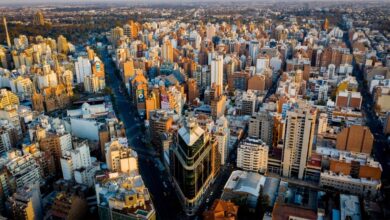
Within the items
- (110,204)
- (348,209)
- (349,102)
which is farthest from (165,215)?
(349,102)

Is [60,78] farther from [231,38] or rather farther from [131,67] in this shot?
[231,38]

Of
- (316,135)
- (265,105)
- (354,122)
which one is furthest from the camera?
(265,105)

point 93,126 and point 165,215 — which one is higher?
point 93,126

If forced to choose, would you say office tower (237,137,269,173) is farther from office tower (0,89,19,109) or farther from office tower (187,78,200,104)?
office tower (0,89,19,109)

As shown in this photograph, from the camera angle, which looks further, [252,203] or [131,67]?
[131,67]

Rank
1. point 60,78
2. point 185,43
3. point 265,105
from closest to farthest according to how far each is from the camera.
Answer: point 265,105, point 60,78, point 185,43

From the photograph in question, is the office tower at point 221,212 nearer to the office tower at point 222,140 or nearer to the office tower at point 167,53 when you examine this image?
the office tower at point 222,140

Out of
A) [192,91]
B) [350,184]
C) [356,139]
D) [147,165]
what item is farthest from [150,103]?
[350,184]
